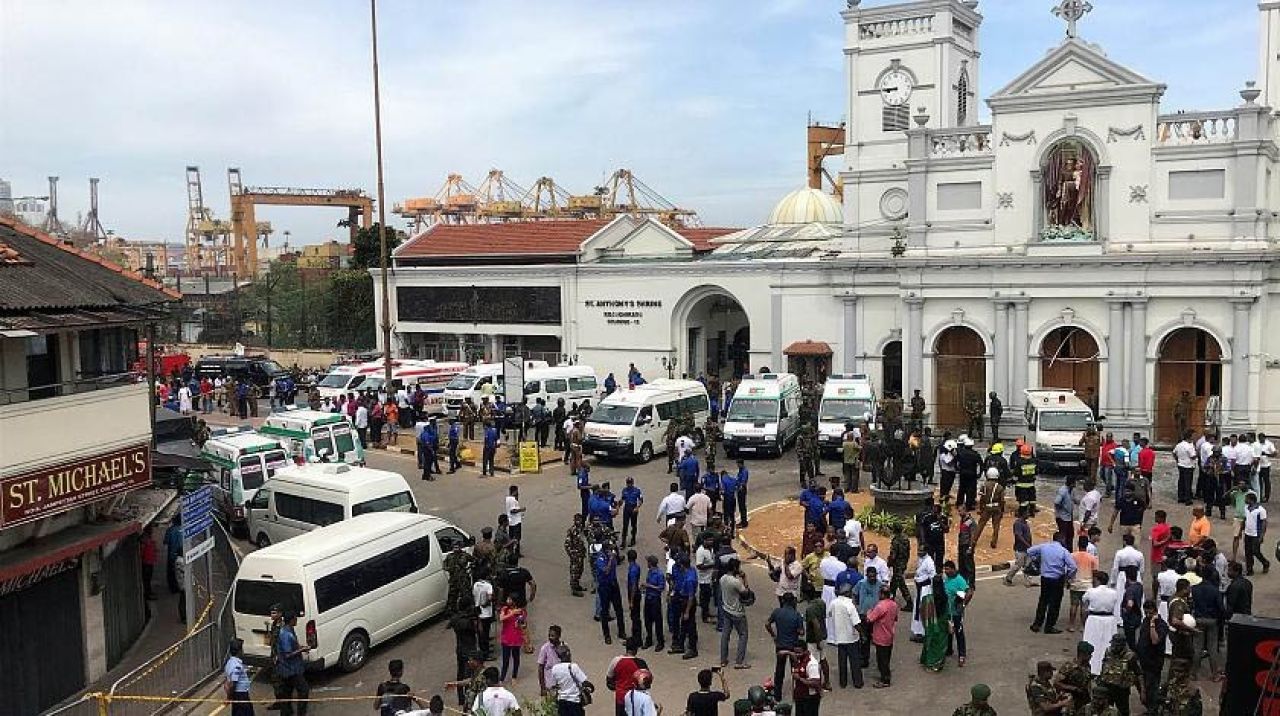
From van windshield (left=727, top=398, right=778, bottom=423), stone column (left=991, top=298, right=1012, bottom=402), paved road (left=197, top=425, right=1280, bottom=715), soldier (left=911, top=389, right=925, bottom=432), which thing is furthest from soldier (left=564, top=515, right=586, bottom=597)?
stone column (left=991, top=298, right=1012, bottom=402)

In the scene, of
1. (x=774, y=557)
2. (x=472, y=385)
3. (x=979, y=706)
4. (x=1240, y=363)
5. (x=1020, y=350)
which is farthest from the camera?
(x=472, y=385)

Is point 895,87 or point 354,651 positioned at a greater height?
point 895,87

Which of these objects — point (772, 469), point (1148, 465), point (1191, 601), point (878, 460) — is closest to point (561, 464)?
point (772, 469)

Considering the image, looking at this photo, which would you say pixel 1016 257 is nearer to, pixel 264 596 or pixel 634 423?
pixel 634 423

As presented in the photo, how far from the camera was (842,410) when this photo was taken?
29.5 meters

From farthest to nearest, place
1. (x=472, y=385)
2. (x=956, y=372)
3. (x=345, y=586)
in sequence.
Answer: (x=472, y=385) → (x=956, y=372) → (x=345, y=586)

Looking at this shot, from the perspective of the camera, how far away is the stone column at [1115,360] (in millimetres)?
32094

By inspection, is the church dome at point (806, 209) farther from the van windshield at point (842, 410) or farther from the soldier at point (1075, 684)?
the soldier at point (1075, 684)

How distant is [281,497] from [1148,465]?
17.2 metres

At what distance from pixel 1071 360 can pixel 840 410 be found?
27.9 feet

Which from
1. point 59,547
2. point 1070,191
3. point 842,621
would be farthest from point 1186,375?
point 59,547

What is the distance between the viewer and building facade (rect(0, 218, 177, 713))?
1369 centimetres

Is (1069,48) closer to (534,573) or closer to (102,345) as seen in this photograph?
(534,573)

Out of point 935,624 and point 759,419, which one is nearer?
point 935,624
